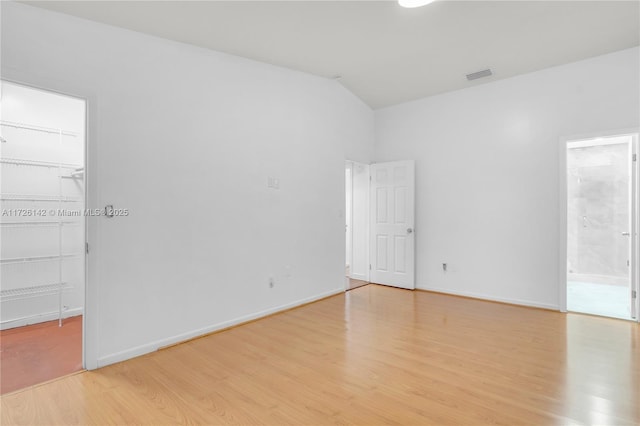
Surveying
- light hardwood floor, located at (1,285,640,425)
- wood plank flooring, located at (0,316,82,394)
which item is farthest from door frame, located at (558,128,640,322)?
wood plank flooring, located at (0,316,82,394)

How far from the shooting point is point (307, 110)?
4.57 metres

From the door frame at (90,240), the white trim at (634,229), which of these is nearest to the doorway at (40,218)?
the door frame at (90,240)

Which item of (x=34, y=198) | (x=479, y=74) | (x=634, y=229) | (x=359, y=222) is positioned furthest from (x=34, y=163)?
(x=634, y=229)

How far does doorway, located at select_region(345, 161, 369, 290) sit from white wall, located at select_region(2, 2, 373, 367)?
126 cm

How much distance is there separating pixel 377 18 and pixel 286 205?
227cm

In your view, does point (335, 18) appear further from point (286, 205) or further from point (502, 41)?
point (286, 205)

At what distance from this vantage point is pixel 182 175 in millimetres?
3211

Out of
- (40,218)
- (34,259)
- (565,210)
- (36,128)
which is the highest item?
(36,128)

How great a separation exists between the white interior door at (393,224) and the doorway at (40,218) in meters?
4.07

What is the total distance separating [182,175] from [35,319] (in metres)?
2.42

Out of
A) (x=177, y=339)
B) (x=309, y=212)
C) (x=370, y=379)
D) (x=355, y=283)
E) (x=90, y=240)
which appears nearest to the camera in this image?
(x=370, y=379)

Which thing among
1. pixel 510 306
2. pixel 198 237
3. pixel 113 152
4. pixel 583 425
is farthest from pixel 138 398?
pixel 510 306

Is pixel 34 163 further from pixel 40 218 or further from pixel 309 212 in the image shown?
pixel 309 212

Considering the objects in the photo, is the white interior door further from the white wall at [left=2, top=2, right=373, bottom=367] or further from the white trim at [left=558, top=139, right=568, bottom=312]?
the white trim at [left=558, top=139, right=568, bottom=312]
